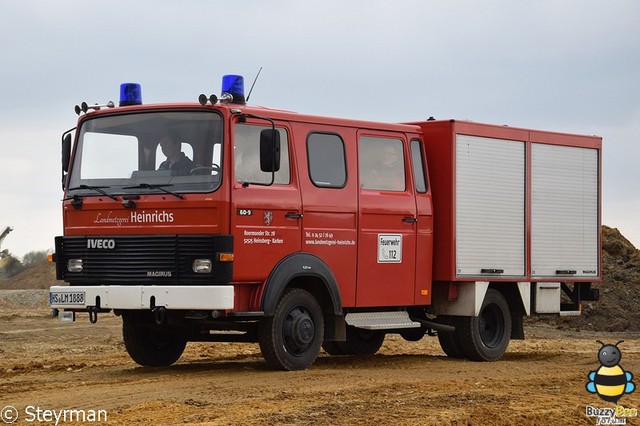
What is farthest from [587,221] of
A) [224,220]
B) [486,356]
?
[224,220]

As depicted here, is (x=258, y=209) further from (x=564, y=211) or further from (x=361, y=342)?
(x=564, y=211)

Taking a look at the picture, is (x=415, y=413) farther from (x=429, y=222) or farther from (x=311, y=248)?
(x=429, y=222)

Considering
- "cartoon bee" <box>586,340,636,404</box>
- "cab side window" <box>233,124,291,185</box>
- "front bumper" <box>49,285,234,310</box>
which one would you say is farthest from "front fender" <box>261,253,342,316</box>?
"cartoon bee" <box>586,340,636,404</box>

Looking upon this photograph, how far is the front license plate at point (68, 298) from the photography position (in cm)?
1382

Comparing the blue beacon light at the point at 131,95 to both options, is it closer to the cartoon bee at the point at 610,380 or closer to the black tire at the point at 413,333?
the black tire at the point at 413,333

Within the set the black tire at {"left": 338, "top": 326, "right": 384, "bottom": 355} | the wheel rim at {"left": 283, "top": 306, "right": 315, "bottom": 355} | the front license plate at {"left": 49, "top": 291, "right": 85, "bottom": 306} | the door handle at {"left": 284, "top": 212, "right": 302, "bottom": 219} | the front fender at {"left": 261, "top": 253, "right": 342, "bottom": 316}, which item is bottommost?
the black tire at {"left": 338, "top": 326, "right": 384, "bottom": 355}

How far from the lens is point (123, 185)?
13.9m

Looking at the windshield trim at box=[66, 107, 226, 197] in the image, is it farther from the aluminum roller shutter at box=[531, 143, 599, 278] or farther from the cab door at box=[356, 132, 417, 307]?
the aluminum roller shutter at box=[531, 143, 599, 278]

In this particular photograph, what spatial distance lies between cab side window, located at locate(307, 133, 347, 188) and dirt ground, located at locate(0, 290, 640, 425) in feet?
7.29

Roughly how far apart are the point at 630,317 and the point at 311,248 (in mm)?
15584

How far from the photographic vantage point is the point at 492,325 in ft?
57.2

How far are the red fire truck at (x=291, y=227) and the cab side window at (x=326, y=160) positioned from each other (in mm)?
19

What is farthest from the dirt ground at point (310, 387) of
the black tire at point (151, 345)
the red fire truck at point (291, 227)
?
the red fire truck at point (291, 227)

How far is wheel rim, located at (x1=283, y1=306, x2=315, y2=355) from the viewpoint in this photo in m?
14.0
